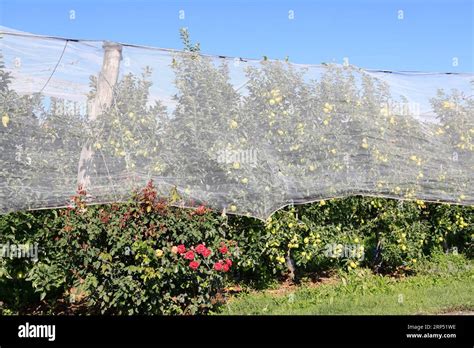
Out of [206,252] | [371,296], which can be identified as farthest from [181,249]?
[371,296]

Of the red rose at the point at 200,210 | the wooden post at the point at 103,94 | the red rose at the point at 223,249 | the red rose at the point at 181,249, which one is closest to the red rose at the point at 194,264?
the red rose at the point at 181,249

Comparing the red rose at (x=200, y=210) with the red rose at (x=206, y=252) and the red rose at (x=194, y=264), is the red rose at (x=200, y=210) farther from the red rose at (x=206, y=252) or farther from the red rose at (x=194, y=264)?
the red rose at (x=194, y=264)

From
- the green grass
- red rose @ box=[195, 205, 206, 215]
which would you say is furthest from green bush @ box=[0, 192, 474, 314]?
the green grass

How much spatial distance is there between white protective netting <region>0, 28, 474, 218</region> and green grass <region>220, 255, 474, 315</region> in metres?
0.98

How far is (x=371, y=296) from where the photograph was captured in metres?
6.00

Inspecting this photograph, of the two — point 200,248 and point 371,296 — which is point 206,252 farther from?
point 371,296

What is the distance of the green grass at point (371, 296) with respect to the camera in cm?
547

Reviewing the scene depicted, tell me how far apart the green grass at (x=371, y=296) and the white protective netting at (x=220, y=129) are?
0.98 meters

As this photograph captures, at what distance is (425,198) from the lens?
21.3 feet

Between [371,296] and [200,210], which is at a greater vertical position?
[200,210]

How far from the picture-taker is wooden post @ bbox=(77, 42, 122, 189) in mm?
4930

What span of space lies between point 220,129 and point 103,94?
1200 millimetres

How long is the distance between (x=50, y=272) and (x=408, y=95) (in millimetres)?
4499

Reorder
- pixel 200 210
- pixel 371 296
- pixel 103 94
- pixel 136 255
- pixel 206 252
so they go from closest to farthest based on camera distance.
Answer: pixel 136 255
pixel 206 252
pixel 200 210
pixel 103 94
pixel 371 296
